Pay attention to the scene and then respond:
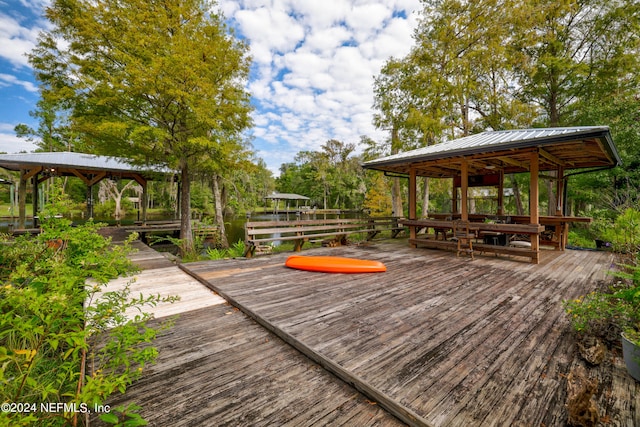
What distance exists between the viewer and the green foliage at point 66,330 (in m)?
1.08

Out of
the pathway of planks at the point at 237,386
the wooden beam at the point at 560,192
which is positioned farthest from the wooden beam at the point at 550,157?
the pathway of planks at the point at 237,386

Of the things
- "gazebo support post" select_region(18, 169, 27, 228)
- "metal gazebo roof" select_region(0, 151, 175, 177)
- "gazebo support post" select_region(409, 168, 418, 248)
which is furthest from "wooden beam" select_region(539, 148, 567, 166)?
"gazebo support post" select_region(18, 169, 27, 228)

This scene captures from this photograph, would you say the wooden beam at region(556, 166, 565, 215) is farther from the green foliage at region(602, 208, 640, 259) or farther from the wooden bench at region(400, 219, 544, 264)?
the wooden bench at region(400, 219, 544, 264)

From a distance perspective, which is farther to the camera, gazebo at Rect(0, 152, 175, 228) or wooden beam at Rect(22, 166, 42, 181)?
wooden beam at Rect(22, 166, 42, 181)

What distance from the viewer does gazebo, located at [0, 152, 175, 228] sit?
10.7m

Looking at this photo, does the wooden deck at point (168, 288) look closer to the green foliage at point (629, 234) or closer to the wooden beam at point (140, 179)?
the green foliage at point (629, 234)

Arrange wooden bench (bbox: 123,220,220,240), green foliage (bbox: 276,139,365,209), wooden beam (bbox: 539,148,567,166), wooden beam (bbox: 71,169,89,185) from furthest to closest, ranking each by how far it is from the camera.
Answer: green foliage (bbox: 276,139,365,209) → wooden bench (bbox: 123,220,220,240) → wooden beam (bbox: 71,169,89,185) → wooden beam (bbox: 539,148,567,166)

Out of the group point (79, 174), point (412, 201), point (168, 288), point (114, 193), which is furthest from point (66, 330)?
point (114, 193)

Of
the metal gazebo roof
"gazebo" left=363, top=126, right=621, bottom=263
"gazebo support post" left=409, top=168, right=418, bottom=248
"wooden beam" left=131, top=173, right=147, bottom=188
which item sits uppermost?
the metal gazebo roof

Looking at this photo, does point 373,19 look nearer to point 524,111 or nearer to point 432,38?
point 432,38

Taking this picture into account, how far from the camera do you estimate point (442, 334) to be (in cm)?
265

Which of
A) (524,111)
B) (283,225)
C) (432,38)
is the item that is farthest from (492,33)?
(283,225)

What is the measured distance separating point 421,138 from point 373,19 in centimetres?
612

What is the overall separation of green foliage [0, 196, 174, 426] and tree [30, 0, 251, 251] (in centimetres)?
687
